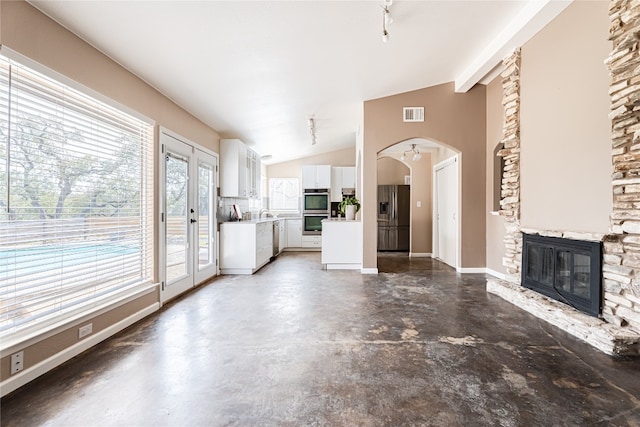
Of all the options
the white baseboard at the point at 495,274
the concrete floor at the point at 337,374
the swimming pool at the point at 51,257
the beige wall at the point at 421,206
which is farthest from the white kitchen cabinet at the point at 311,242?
the swimming pool at the point at 51,257

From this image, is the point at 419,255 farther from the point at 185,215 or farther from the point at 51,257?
the point at 51,257

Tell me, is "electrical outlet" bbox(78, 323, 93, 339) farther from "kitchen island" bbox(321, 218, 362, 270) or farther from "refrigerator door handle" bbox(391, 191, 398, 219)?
"refrigerator door handle" bbox(391, 191, 398, 219)

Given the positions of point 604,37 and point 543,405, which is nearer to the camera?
point 543,405

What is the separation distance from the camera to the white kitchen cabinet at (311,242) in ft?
26.8

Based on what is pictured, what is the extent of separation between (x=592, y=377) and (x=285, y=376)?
2.01 m

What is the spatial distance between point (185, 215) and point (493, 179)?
4755 millimetres

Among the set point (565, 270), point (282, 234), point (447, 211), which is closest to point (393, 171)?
point (447, 211)

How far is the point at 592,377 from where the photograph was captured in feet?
6.41

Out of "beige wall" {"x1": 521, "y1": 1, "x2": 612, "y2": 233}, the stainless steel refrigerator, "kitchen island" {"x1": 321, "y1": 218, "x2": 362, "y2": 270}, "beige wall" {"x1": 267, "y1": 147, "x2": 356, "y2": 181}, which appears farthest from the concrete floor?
"beige wall" {"x1": 267, "y1": 147, "x2": 356, "y2": 181}

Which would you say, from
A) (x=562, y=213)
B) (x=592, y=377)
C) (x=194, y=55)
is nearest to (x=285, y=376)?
(x=592, y=377)

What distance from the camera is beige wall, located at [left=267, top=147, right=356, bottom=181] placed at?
28.7 ft

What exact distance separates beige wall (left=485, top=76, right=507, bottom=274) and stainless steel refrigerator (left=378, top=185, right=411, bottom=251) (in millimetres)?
2992

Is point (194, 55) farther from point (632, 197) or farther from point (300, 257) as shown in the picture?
point (300, 257)

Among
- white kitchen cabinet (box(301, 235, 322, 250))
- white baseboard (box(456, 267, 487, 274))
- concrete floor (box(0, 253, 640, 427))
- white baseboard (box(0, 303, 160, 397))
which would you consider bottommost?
concrete floor (box(0, 253, 640, 427))
